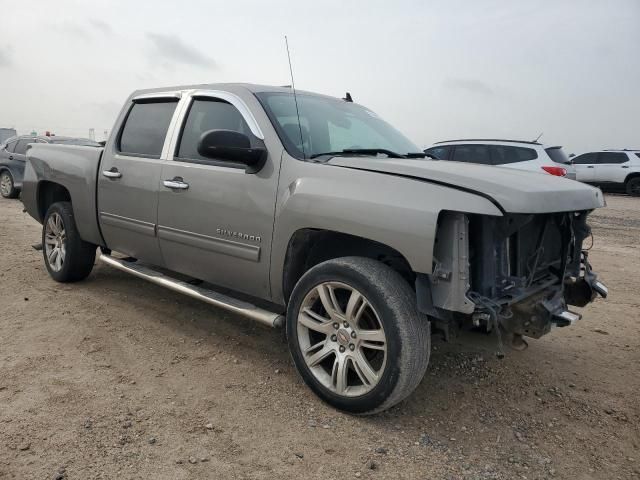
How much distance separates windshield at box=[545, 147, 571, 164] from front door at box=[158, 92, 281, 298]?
31.0 feet

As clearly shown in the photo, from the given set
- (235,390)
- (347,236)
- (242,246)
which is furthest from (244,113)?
(235,390)

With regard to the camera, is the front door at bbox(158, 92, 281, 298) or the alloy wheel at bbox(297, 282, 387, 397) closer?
the alloy wheel at bbox(297, 282, 387, 397)

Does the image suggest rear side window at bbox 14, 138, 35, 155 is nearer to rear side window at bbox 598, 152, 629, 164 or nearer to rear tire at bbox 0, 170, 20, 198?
rear tire at bbox 0, 170, 20, 198

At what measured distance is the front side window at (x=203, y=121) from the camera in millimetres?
3572

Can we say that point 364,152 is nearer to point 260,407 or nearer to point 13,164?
point 260,407

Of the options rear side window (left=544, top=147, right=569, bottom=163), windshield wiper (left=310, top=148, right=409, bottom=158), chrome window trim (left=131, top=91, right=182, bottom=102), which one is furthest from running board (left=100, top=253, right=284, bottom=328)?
rear side window (left=544, top=147, right=569, bottom=163)

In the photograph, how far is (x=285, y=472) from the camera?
7.69 ft

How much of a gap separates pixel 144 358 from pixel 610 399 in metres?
3.00

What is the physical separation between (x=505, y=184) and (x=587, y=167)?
18.0 metres

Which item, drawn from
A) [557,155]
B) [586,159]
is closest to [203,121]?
[557,155]

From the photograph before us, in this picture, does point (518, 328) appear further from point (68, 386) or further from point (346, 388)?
point (68, 386)

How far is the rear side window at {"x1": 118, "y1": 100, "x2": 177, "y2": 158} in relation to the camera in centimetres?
403

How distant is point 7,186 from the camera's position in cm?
1331

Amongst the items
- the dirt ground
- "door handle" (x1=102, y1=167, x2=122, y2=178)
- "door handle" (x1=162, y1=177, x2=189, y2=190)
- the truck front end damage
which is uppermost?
"door handle" (x1=102, y1=167, x2=122, y2=178)
